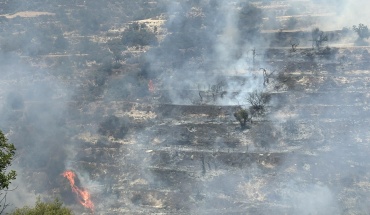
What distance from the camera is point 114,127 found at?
3581cm

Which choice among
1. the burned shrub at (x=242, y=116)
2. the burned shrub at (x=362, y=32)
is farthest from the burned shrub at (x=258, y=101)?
the burned shrub at (x=362, y=32)

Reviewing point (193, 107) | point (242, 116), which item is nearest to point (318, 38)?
point (242, 116)

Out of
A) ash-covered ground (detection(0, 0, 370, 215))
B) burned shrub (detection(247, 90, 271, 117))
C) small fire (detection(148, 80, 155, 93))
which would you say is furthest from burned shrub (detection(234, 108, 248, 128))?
small fire (detection(148, 80, 155, 93))

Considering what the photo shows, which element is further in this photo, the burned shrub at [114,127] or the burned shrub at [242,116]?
the burned shrub at [114,127]

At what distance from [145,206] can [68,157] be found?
9239 millimetres

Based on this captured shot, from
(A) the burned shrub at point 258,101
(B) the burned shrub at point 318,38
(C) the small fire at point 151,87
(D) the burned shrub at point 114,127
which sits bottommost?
(D) the burned shrub at point 114,127

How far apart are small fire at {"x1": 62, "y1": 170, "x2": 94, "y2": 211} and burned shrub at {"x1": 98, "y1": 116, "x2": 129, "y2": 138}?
227 inches

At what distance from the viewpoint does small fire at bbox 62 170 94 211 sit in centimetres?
2903

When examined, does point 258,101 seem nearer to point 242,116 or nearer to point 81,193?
point 242,116

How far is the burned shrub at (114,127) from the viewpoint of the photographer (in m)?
35.1

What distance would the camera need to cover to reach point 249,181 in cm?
2939

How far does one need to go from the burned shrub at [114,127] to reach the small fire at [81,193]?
5764mm

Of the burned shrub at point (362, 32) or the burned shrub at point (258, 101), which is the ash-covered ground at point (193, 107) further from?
the burned shrub at point (362, 32)

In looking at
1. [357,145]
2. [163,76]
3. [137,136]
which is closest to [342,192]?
[357,145]
